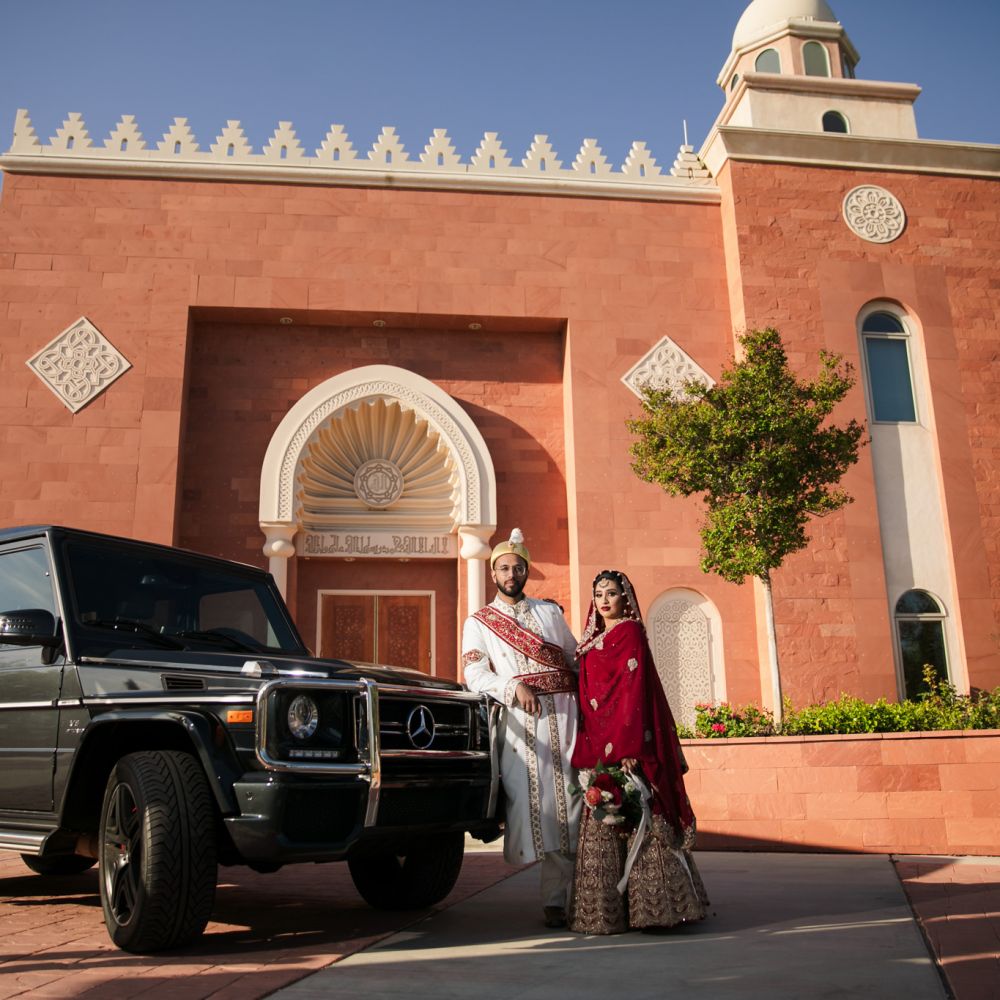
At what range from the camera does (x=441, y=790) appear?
4.04 meters

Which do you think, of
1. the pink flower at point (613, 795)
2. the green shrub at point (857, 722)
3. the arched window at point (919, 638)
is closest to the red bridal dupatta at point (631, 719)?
the pink flower at point (613, 795)

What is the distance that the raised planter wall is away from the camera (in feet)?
24.3

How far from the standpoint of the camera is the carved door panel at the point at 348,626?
1269cm

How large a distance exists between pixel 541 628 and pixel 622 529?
7.40m

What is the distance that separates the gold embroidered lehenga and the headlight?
150 centimetres

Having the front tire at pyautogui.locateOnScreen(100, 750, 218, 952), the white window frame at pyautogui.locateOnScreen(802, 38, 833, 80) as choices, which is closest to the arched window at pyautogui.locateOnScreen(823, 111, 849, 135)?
the white window frame at pyautogui.locateOnScreen(802, 38, 833, 80)

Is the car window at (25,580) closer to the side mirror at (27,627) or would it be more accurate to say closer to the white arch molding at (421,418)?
the side mirror at (27,627)

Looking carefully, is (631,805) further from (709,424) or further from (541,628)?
(709,424)

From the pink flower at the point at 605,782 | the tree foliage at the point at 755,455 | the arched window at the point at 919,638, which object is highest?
the tree foliage at the point at 755,455

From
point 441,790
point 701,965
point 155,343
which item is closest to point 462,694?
point 441,790

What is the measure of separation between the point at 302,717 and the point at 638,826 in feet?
5.62

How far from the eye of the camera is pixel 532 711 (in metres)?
4.66

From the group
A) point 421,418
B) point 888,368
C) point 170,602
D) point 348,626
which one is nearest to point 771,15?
point 888,368

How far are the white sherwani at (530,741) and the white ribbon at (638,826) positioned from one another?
339 mm
